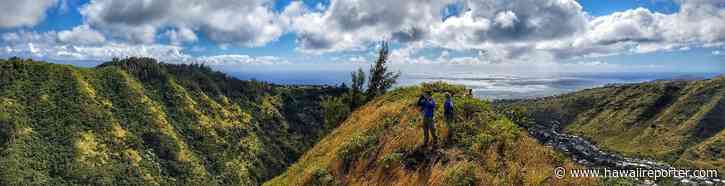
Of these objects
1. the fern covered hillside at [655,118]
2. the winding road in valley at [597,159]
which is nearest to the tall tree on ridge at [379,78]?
the winding road in valley at [597,159]

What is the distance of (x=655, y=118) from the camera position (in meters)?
136

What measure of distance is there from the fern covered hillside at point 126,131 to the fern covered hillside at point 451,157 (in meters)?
109

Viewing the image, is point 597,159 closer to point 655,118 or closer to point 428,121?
point 428,121

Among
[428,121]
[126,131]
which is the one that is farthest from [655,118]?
[126,131]

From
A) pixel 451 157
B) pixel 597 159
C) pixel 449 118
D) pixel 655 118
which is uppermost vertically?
pixel 449 118

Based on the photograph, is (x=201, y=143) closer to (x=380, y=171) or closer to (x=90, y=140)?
(x=90, y=140)

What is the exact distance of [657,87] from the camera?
511ft

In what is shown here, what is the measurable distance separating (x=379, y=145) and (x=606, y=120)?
6135 inches

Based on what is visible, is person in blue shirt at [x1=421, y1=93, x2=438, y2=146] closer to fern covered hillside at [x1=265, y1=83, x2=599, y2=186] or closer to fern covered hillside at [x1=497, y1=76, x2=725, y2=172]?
fern covered hillside at [x1=265, y1=83, x2=599, y2=186]

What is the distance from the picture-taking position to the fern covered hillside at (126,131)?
12444cm

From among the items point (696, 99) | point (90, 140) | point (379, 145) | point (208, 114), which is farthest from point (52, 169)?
point (696, 99)

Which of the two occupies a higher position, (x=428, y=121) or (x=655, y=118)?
(x=428, y=121)

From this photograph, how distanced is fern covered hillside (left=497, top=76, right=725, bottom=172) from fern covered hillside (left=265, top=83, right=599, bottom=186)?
324 ft

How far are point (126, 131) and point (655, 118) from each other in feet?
534
